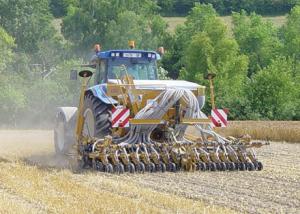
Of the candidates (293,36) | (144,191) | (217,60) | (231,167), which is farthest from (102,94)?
(293,36)

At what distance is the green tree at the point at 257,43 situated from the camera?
A: 2175 inches

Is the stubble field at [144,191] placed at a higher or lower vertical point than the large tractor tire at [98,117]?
lower

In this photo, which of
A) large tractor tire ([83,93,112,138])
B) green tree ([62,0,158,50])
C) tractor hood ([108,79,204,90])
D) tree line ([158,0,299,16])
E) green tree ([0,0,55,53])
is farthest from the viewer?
tree line ([158,0,299,16])

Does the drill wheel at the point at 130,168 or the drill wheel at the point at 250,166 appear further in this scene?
the drill wheel at the point at 250,166

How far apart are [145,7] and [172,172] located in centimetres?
5351

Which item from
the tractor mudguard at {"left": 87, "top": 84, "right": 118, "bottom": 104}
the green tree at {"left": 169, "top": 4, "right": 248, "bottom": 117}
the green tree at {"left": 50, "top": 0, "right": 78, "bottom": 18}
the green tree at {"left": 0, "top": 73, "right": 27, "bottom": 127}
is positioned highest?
the green tree at {"left": 50, "top": 0, "right": 78, "bottom": 18}

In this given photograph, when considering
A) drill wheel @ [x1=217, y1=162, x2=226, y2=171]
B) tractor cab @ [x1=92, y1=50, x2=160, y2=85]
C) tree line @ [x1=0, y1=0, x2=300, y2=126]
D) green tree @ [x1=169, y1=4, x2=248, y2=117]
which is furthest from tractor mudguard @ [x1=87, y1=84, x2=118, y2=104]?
green tree @ [x1=169, y1=4, x2=248, y2=117]

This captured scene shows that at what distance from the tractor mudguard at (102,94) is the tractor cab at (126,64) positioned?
1.84ft

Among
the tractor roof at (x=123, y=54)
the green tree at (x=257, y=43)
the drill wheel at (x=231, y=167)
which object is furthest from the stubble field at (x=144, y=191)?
the green tree at (x=257, y=43)

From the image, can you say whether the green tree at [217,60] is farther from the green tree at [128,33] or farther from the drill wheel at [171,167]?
the drill wheel at [171,167]

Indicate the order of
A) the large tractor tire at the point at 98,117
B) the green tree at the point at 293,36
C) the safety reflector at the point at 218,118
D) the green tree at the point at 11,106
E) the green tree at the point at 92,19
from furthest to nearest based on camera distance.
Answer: the green tree at the point at 92,19 → the green tree at the point at 293,36 → the green tree at the point at 11,106 → the safety reflector at the point at 218,118 → the large tractor tire at the point at 98,117

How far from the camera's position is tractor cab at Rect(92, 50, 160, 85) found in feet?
45.2

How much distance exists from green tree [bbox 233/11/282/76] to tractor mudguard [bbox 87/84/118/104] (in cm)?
4120

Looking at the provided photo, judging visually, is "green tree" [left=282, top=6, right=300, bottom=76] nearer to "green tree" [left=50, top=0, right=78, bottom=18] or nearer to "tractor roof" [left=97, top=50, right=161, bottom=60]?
"green tree" [left=50, top=0, right=78, bottom=18]
